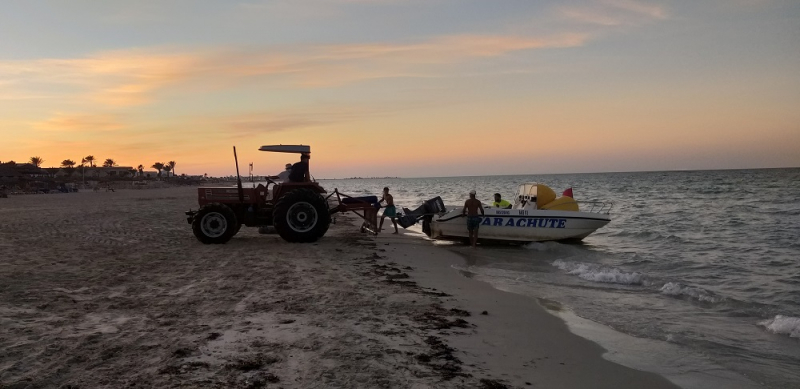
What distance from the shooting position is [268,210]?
11.3 metres

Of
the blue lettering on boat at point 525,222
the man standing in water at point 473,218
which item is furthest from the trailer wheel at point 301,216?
the blue lettering on boat at point 525,222

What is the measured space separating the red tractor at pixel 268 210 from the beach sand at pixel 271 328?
1.73 m

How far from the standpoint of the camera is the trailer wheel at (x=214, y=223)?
35.7ft

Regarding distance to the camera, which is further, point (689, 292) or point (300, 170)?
point (300, 170)

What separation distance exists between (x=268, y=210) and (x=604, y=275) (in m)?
6.99

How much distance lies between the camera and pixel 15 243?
1019cm

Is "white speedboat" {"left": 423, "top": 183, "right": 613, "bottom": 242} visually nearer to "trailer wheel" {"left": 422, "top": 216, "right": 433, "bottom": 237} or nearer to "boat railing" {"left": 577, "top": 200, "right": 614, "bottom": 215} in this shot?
"boat railing" {"left": 577, "top": 200, "right": 614, "bottom": 215}

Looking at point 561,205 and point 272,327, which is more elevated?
point 561,205

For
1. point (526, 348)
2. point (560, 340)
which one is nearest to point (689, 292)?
point (560, 340)

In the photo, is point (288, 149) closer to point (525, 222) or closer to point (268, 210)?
point (268, 210)

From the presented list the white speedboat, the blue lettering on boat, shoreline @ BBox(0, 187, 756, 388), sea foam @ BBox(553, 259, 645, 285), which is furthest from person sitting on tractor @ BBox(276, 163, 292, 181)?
sea foam @ BBox(553, 259, 645, 285)

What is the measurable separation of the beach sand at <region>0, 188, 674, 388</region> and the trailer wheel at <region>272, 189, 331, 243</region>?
5.48 feet

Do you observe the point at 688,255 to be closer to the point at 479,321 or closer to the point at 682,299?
the point at 682,299

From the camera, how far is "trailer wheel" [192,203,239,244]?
10867mm
